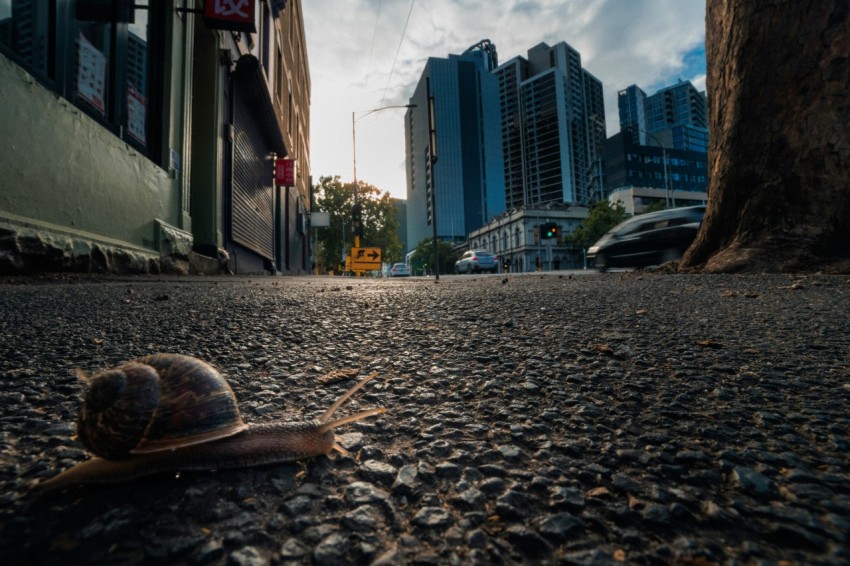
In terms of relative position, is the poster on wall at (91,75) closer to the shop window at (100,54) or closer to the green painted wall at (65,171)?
the shop window at (100,54)

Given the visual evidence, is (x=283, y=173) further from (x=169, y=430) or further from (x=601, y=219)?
(x=601, y=219)

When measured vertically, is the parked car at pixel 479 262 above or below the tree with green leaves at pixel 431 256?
below

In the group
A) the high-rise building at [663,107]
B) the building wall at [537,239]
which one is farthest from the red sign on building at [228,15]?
the high-rise building at [663,107]

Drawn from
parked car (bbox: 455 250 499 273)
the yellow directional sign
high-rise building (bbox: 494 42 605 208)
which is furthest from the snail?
high-rise building (bbox: 494 42 605 208)

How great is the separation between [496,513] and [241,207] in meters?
13.7

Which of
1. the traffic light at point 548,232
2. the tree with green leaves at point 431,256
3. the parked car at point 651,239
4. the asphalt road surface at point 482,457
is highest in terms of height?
the tree with green leaves at point 431,256

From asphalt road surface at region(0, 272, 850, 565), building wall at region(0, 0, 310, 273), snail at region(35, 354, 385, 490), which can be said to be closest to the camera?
asphalt road surface at region(0, 272, 850, 565)

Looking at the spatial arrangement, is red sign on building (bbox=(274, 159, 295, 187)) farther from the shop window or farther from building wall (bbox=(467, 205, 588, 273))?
building wall (bbox=(467, 205, 588, 273))

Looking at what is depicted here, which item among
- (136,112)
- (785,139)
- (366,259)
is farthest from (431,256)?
(785,139)

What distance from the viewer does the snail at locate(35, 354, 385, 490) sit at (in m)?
0.87

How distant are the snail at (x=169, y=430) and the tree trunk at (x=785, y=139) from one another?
6840mm

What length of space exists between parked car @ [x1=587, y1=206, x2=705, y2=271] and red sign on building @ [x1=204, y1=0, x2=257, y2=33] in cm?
1019

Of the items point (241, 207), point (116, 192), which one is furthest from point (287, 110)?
point (116, 192)

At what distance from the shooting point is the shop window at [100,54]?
15.5 feet
